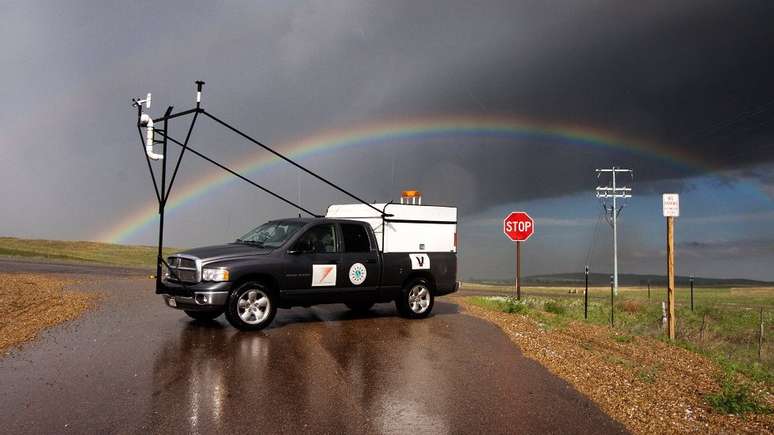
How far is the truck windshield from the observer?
11.7 meters

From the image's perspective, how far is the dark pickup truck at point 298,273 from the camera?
34.7 ft

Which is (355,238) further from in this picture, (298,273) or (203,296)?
(203,296)

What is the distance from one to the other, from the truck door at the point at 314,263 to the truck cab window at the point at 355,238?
23cm

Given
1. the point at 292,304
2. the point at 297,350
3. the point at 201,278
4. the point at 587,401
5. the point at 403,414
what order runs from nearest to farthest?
the point at 403,414 → the point at 587,401 → the point at 297,350 → the point at 201,278 → the point at 292,304

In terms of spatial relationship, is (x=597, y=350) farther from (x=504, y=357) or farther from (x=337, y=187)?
(x=337, y=187)

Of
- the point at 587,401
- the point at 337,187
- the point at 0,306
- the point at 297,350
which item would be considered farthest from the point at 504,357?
the point at 0,306

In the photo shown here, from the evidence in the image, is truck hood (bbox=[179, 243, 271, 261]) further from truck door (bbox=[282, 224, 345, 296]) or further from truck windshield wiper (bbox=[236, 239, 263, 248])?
truck door (bbox=[282, 224, 345, 296])

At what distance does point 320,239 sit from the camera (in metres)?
12.0

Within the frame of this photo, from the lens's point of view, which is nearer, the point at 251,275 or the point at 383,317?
the point at 251,275

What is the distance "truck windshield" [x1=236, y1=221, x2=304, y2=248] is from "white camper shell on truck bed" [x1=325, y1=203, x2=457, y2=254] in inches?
68.1

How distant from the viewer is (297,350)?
9070 millimetres

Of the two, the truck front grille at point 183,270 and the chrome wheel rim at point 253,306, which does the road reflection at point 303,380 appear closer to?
the chrome wheel rim at point 253,306

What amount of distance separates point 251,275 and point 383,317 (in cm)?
364

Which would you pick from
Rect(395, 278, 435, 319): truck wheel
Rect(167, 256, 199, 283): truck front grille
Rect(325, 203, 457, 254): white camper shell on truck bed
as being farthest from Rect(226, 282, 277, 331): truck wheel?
Rect(395, 278, 435, 319): truck wheel
